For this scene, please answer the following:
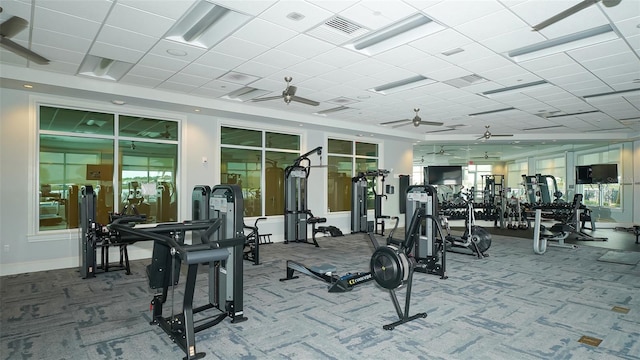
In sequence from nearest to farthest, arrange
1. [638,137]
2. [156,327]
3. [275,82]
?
[156,327], [275,82], [638,137]

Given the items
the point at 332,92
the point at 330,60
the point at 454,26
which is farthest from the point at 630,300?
the point at 332,92

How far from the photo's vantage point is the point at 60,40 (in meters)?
4.21

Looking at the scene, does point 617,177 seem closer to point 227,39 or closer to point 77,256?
point 227,39

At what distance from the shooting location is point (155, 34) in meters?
4.07

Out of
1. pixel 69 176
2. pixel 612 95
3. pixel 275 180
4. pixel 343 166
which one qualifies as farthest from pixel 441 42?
pixel 343 166

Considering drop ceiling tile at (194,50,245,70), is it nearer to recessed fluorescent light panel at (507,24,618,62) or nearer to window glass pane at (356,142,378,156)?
recessed fluorescent light panel at (507,24,618,62)

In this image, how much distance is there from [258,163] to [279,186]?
85 centimetres

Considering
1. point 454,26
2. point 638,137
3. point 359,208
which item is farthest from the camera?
point 638,137

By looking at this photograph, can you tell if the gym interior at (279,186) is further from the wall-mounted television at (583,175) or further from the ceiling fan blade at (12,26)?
the wall-mounted television at (583,175)

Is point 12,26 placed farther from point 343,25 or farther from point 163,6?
point 343,25

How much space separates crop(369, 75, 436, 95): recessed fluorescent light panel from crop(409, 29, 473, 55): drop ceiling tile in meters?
1.28

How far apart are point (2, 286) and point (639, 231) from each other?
Result: 41.4ft

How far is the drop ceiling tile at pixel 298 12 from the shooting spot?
342cm

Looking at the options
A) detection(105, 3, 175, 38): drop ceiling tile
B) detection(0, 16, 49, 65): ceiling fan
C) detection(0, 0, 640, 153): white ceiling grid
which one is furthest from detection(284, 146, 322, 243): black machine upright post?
detection(0, 16, 49, 65): ceiling fan
